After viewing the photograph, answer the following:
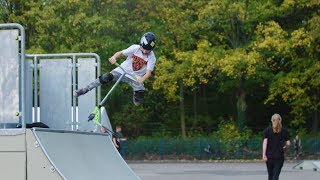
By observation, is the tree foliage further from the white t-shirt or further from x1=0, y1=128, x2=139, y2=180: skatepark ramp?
x1=0, y1=128, x2=139, y2=180: skatepark ramp

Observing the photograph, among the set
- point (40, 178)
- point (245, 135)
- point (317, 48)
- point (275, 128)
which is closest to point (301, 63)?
point (317, 48)

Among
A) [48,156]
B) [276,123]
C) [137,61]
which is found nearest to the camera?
[48,156]

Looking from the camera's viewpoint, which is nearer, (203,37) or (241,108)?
(203,37)

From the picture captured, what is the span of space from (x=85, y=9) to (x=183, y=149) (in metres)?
9.96

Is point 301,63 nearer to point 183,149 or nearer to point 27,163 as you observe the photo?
point 183,149

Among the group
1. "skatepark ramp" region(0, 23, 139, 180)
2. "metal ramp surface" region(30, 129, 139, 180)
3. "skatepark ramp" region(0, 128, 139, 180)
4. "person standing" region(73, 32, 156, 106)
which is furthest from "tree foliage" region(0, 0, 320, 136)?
"skatepark ramp" region(0, 128, 139, 180)

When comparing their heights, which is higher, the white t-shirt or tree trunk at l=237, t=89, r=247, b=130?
the white t-shirt

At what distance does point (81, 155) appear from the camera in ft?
31.0

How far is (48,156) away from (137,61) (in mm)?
2823

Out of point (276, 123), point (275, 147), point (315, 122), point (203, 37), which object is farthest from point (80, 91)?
point (315, 122)

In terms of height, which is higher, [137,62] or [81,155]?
[137,62]

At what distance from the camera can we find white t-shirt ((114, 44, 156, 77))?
10.3 metres

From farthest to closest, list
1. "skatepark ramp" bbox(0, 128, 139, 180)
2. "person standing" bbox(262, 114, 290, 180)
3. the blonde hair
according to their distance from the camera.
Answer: "person standing" bbox(262, 114, 290, 180)
the blonde hair
"skatepark ramp" bbox(0, 128, 139, 180)

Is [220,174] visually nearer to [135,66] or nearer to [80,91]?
[135,66]
